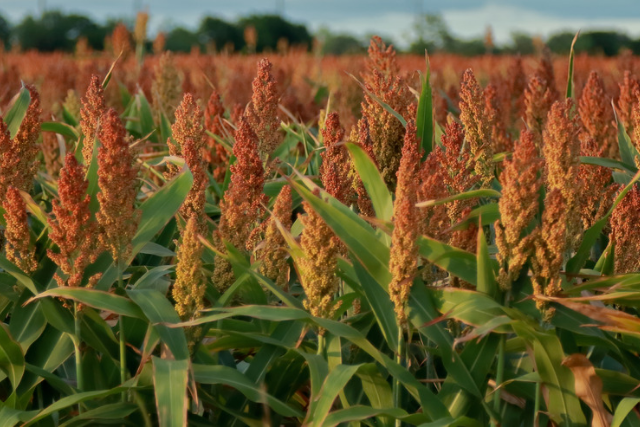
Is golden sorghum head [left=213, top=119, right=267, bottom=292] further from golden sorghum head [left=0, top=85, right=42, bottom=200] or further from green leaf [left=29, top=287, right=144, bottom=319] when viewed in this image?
golden sorghum head [left=0, top=85, right=42, bottom=200]

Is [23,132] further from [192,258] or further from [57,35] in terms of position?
[57,35]

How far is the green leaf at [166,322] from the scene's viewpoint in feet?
5.47

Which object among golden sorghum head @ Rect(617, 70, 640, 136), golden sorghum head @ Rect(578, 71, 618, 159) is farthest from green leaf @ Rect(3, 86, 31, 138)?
golden sorghum head @ Rect(617, 70, 640, 136)

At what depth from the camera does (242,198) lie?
1759 millimetres

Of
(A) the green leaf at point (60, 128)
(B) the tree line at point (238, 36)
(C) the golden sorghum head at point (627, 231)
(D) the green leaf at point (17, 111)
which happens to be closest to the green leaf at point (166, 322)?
(D) the green leaf at point (17, 111)

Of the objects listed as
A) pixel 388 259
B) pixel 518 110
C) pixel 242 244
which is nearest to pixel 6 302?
pixel 242 244

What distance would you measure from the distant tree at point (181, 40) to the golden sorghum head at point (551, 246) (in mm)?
37785

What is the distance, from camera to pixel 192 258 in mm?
1602

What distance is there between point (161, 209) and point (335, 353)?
1.73 ft

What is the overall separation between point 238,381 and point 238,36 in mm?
46025

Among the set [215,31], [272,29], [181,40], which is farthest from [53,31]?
[272,29]

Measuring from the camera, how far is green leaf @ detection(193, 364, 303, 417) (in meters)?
1.69

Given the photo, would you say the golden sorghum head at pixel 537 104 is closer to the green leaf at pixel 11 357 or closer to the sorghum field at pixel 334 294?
the sorghum field at pixel 334 294

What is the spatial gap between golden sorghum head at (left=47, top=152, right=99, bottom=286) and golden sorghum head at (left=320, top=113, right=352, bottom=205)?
1.73ft
